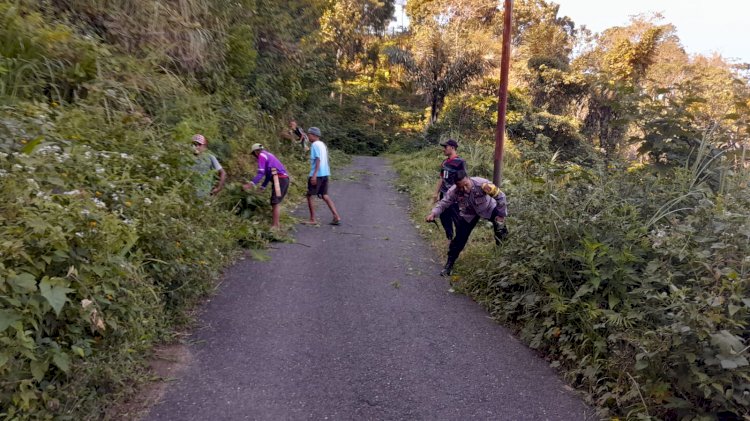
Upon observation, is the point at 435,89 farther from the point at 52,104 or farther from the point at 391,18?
the point at 52,104

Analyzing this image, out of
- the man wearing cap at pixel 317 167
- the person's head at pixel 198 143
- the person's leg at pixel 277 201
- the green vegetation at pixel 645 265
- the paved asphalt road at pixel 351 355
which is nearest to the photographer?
the green vegetation at pixel 645 265

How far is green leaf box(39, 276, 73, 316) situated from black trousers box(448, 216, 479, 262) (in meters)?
4.48

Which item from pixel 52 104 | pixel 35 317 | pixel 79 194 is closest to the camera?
pixel 35 317

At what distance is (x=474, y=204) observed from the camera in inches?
233

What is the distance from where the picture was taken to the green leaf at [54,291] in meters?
2.60

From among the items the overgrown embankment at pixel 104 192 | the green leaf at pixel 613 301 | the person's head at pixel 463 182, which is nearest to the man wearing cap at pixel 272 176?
the overgrown embankment at pixel 104 192

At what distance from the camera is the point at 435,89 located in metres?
27.0

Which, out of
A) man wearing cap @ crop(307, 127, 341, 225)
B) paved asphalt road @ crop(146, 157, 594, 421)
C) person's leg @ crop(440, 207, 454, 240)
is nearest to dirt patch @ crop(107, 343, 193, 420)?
paved asphalt road @ crop(146, 157, 594, 421)

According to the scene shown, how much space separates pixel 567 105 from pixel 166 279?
24682 millimetres

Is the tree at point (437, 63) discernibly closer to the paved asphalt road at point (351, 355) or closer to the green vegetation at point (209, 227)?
the green vegetation at point (209, 227)

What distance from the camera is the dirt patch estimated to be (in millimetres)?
2998

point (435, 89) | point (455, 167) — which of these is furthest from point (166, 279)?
point (435, 89)

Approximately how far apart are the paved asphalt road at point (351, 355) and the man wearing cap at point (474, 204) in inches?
34.5

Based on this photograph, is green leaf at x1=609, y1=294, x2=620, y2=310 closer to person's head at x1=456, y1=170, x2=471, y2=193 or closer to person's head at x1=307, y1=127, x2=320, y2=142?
person's head at x1=456, y1=170, x2=471, y2=193
